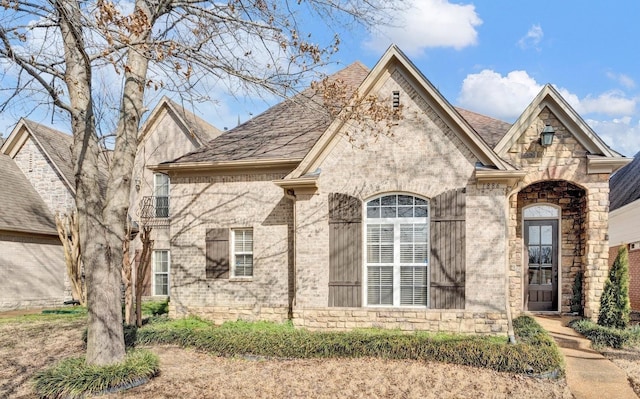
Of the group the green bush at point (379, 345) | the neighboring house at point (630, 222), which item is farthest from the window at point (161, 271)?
the neighboring house at point (630, 222)

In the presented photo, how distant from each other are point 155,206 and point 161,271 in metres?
2.61

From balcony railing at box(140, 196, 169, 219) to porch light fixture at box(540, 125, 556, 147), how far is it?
1394 cm

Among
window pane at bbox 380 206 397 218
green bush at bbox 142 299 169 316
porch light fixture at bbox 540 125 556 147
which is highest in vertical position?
porch light fixture at bbox 540 125 556 147

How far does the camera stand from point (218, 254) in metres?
12.4

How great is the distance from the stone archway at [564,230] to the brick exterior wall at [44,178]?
16801 millimetres

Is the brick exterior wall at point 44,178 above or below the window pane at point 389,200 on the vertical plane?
above

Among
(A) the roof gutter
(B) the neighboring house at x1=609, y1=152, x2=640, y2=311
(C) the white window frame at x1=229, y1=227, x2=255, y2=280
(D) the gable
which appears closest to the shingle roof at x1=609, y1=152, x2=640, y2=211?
(B) the neighboring house at x1=609, y1=152, x2=640, y2=311

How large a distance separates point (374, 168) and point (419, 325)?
A: 3.44m

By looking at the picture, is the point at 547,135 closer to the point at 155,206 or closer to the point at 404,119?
the point at 404,119

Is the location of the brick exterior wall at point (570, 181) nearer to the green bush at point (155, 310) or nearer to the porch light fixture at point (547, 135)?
the porch light fixture at point (547, 135)

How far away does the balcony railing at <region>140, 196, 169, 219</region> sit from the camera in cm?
1938

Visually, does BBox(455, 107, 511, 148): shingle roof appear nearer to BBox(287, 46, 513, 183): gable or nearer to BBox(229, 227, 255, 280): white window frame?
BBox(287, 46, 513, 183): gable

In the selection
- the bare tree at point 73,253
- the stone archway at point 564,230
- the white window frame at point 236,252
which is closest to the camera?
the white window frame at point 236,252

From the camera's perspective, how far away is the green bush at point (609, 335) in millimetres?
9867
